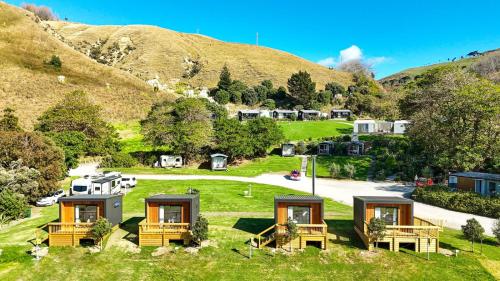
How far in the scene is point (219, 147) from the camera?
61344mm

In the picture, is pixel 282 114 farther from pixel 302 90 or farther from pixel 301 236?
pixel 301 236

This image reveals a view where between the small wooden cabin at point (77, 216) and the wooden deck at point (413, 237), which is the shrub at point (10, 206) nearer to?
the small wooden cabin at point (77, 216)

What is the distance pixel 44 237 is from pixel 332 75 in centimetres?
15292

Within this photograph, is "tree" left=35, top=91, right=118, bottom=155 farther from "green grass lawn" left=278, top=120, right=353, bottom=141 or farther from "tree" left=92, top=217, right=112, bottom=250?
"tree" left=92, top=217, right=112, bottom=250

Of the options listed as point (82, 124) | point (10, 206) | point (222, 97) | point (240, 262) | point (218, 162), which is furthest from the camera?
point (222, 97)

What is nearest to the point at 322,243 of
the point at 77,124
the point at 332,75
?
the point at 77,124

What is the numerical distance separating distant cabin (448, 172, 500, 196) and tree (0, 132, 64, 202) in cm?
4392

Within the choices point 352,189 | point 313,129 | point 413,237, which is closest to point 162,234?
point 413,237

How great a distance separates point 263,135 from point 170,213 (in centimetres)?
4114

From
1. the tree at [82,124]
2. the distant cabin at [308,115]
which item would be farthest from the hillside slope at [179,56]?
the tree at [82,124]

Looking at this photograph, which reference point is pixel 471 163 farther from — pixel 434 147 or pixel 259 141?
pixel 259 141

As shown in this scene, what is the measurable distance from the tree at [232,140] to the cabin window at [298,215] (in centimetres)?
3610

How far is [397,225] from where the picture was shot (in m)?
24.4

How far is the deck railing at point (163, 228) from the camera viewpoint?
24.6 metres
